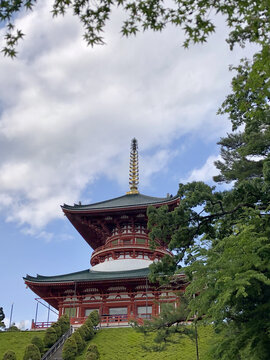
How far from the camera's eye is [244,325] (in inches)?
434

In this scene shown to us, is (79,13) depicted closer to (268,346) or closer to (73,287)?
(268,346)

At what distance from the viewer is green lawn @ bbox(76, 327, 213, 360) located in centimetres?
2116

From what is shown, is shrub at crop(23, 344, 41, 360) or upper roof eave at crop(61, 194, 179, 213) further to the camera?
A: upper roof eave at crop(61, 194, 179, 213)

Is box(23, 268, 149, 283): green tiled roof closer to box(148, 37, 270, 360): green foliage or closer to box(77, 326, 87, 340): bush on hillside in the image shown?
box(77, 326, 87, 340): bush on hillside

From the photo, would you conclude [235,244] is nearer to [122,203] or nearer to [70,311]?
[70,311]

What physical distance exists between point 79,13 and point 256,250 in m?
7.89

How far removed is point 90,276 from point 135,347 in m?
10.9

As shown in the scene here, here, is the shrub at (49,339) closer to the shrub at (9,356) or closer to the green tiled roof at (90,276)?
the shrub at (9,356)

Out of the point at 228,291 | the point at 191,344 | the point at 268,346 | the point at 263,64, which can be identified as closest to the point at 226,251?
the point at 228,291

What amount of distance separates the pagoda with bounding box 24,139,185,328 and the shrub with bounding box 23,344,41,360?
7263 millimetres

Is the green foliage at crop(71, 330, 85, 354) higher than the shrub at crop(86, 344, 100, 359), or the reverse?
the green foliage at crop(71, 330, 85, 354)

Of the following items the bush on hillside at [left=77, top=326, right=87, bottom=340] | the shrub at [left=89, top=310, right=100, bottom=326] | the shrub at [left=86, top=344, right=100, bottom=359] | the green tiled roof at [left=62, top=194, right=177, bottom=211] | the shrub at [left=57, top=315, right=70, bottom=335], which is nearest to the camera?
the shrub at [left=86, top=344, right=100, bottom=359]

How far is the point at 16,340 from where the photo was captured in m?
26.7

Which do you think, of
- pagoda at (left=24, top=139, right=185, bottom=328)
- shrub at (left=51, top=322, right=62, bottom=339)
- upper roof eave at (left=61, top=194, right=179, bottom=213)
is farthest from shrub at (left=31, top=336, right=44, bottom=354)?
upper roof eave at (left=61, top=194, right=179, bottom=213)
